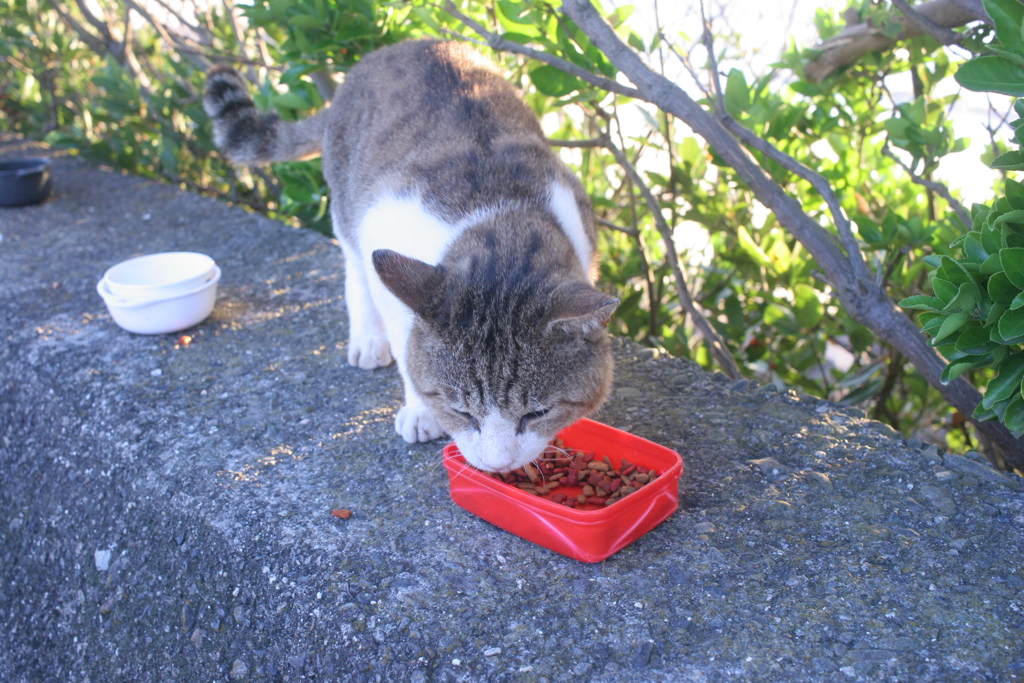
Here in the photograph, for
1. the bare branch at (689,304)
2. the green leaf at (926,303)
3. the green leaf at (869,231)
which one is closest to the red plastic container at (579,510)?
the green leaf at (926,303)

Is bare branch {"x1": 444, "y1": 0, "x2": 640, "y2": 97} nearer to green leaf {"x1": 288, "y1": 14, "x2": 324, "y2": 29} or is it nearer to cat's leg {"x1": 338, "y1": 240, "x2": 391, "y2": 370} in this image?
green leaf {"x1": 288, "y1": 14, "x2": 324, "y2": 29}

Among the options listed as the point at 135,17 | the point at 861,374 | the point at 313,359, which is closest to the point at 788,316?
the point at 861,374

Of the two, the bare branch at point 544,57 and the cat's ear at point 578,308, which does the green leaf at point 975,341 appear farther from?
the bare branch at point 544,57

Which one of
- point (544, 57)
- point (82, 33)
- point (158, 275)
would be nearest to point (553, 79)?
point (544, 57)

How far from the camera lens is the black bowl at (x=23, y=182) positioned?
15.4ft

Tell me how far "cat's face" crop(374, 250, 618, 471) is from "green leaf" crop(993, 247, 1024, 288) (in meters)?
0.85

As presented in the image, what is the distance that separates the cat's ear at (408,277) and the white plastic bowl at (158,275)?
1.59 m

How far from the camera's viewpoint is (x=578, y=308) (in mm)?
1688

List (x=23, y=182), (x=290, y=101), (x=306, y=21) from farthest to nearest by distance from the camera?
(x=23, y=182), (x=290, y=101), (x=306, y=21)

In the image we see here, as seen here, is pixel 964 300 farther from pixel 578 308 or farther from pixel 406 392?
pixel 406 392

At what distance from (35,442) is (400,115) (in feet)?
6.03

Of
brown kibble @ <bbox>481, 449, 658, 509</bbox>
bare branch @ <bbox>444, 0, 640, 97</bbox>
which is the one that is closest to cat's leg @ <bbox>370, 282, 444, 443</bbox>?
brown kibble @ <bbox>481, 449, 658, 509</bbox>

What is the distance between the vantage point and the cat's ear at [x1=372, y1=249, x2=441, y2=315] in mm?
1823

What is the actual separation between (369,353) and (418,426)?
601mm
